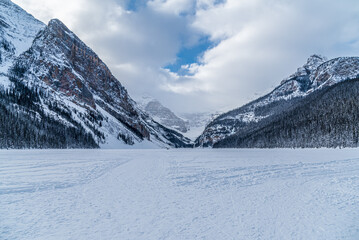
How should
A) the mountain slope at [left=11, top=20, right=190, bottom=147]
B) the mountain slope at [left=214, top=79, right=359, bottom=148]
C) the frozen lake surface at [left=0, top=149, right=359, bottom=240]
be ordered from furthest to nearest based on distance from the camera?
the mountain slope at [left=11, top=20, right=190, bottom=147]
the mountain slope at [left=214, top=79, right=359, bottom=148]
the frozen lake surface at [left=0, top=149, right=359, bottom=240]

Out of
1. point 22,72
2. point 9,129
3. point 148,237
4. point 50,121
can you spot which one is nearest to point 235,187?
point 148,237

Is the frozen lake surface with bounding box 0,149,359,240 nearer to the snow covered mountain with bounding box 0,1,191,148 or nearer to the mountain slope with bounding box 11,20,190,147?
the snow covered mountain with bounding box 0,1,191,148

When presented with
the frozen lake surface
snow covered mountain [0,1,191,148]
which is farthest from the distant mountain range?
the frozen lake surface

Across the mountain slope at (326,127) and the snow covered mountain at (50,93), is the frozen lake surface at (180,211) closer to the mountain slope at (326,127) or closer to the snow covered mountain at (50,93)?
the mountain slope at (326,127)

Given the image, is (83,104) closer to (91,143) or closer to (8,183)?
(91,143)

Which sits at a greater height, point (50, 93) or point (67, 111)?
point (50, 93)

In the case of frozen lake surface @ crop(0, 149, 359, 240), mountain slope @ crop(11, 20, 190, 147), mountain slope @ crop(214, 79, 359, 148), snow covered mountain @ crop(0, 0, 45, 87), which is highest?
snow covered mountain @ crop(0, 0, 45, 87)

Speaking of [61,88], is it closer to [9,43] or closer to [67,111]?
[67,111]

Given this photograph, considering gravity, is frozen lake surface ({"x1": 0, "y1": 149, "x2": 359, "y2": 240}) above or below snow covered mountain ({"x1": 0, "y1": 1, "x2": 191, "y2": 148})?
below

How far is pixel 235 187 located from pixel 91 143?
110 meters

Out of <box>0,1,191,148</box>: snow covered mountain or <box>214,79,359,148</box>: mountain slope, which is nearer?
<box>214,79,359,148</box>: mountain slope

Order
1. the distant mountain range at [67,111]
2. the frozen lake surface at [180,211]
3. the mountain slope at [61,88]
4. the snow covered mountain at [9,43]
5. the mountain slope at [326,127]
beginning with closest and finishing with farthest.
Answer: the frozen lake surface at [180,211]
the mountain slope at [326,127]
the distant mountain range at [67,111]
the mountain slope at [61,88]
the snow covered mountain at [9,43]

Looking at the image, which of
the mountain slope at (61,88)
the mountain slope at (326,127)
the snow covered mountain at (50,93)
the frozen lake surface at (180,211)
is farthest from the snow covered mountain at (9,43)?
the mountain slope at (326,127)

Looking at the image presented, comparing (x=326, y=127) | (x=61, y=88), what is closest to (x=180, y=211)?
(x=326, y=127)
